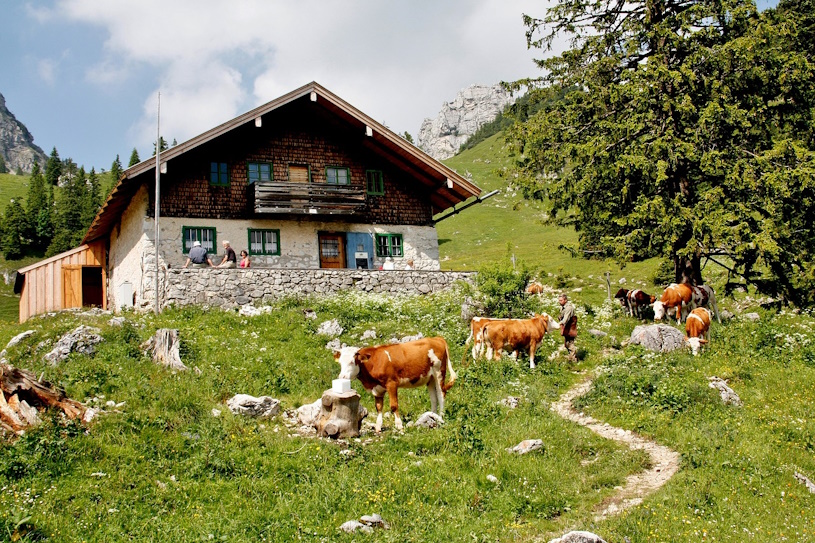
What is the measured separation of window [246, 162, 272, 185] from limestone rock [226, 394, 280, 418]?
678 inches

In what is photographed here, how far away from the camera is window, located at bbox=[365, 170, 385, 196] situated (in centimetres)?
3203

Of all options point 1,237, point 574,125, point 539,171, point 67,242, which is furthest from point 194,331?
point 1,237

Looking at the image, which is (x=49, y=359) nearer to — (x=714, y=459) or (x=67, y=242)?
(x=714, y=459)

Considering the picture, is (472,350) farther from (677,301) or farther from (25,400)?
(25,400)

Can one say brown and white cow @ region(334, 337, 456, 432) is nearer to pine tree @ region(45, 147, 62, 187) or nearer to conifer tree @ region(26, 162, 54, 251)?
conifer tree @ region(26, 162, 54, 251)

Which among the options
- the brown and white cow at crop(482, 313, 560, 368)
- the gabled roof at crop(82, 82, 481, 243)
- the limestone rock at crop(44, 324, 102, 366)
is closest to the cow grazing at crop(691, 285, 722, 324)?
the brown and white cow at crop(482, 313, 560, 368)

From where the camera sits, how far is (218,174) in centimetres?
2923

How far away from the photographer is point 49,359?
1648cm

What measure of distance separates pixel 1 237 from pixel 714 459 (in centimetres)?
12568

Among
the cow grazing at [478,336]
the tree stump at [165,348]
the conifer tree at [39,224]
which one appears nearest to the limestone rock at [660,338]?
the cow grazing at [478,336]

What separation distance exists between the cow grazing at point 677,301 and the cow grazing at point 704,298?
0.39 m

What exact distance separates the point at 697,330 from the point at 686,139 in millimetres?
8149

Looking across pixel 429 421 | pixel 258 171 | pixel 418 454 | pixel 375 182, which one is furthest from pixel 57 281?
pixel 418 454

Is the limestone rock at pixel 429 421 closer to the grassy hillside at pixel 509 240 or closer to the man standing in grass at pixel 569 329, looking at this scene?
the man standing in grass at pixel 569 329
